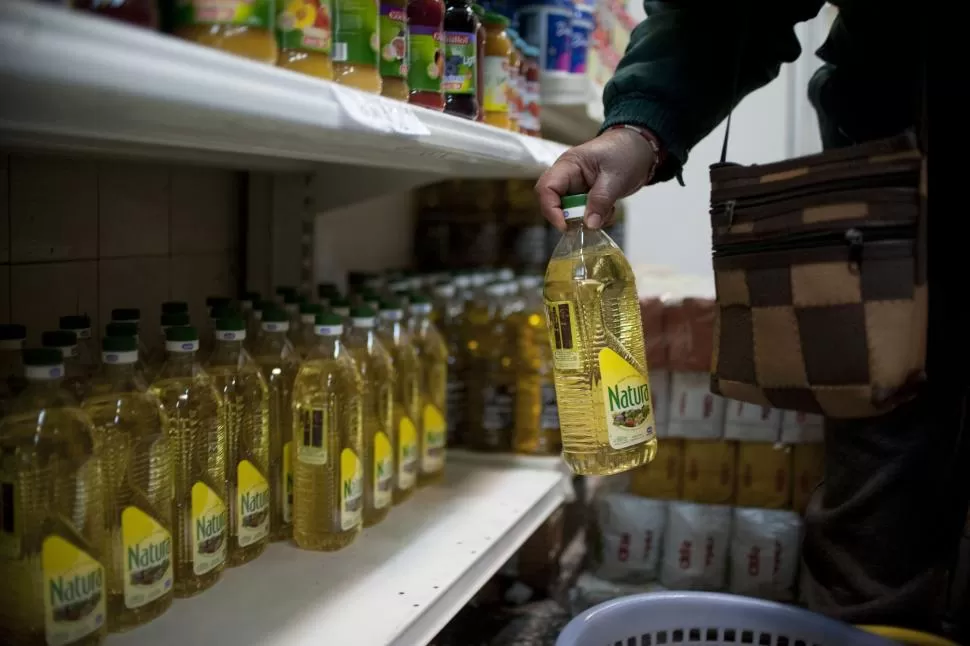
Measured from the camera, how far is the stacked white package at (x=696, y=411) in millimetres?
2000

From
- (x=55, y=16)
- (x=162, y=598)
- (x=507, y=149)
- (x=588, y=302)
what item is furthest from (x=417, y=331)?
(x=55, y=16)

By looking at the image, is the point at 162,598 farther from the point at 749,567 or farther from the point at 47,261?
the point at 749,567

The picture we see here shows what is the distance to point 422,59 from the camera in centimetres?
124

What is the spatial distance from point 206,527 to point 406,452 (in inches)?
19.9

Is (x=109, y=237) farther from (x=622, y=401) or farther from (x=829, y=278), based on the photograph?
(x=829, y=278)

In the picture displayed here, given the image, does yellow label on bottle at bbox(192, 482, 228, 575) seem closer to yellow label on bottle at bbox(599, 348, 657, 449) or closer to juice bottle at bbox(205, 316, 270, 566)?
juice bottle at bbox(205, 316, 270, 566)

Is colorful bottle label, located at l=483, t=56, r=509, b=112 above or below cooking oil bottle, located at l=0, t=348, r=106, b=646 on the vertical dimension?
above

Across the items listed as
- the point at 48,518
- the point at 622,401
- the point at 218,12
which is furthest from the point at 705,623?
the point at 218,12

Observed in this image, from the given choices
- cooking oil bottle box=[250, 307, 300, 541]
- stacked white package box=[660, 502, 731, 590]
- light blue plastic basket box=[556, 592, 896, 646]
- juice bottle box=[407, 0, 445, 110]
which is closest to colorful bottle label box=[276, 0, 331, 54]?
juice bottle box=[407, 0, 445, 110]

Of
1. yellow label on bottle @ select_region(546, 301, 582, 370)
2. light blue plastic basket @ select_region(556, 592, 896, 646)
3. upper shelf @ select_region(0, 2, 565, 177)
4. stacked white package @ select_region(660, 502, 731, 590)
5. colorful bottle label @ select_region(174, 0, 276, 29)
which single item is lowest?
stacked white package @ select_region(660, 502, 731, 590)

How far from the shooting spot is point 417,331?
1.76m

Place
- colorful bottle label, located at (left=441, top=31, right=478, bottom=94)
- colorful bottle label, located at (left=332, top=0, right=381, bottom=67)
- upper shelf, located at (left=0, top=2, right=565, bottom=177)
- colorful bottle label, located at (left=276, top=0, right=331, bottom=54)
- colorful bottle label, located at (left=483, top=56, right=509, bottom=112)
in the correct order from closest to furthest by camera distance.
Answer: upper shelf, located at (left=0, top=2, right=565, bottom=177)
colorful bottle label, located at (left=276, top=0, right=331, bottom=54)
colorful bottle label, located at (left=332, top=0, right=381, bottom=67)
colorful bottle label, located at (left=441, top=31, right=478, bottom=94)
colorful bottle label, located at (left=483, top=56, right=509, bottom=112)

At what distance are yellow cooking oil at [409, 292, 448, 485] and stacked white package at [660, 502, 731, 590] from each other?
0.60 m

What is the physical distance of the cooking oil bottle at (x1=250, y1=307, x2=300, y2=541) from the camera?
1.33 m
